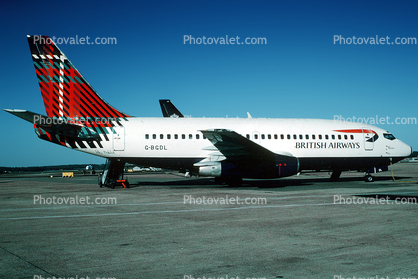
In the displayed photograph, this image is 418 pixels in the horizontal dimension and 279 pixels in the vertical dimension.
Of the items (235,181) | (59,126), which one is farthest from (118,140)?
(235,181)

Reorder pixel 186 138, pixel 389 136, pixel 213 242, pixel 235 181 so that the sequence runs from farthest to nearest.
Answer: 1. pixel 389 136
2. pixel 186 138
3. pixel 235 181
4. pixel 213 242

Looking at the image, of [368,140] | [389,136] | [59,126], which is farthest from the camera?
[389,136]

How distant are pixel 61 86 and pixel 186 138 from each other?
8084mm

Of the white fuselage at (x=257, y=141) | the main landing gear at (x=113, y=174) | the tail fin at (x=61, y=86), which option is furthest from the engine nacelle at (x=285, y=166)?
the tail fin at (x=61, y=86)

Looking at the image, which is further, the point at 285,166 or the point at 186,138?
the point at 186,138

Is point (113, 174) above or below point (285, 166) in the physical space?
below

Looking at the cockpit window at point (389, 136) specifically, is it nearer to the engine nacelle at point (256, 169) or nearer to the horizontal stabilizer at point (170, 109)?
the engine nacelle at point (256, 169)

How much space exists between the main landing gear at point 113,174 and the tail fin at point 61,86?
3.03 meters

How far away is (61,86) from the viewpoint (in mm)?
20141

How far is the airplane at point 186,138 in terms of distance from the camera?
19.3 m

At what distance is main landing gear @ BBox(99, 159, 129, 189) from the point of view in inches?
823

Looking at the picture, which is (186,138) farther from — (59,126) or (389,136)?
(389,136)

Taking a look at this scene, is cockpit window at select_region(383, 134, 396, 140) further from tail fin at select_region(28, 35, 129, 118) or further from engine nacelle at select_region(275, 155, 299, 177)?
tail fin at select_region(28, 35, 129, 118)

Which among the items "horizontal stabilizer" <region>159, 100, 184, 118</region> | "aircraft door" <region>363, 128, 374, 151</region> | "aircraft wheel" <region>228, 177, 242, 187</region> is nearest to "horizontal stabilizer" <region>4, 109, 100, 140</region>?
"aircraft wheel" <region>228, 177, 242, 187</region>
